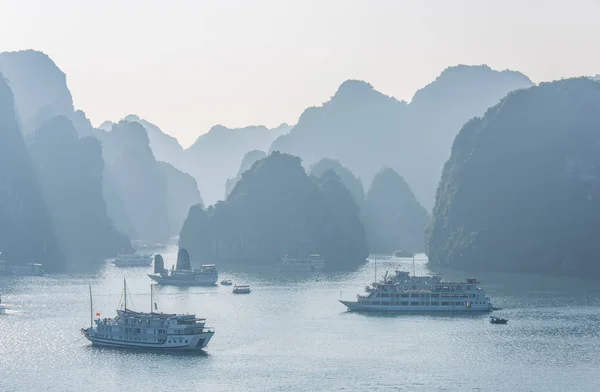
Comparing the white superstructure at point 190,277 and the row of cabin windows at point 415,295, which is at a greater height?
the white superstructure at point 190,277

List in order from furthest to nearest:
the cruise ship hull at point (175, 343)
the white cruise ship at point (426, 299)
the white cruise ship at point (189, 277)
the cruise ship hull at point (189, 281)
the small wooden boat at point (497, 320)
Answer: the white cruise ship at point (189, 277)
the cruise ship hull at point (189, 281)
the white cruise ship at point (426, 299)
the small wooden boat at point (497, 320)
the cruise ship hull at point (175, 343)

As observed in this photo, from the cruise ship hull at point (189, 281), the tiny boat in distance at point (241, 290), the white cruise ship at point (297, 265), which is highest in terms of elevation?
the white cruise ship at point (297, 265)

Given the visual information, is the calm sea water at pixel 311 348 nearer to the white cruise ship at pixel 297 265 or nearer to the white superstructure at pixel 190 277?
the white superstructure at pixel 190 277

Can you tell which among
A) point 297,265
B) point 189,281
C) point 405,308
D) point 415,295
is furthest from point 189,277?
point 415,295

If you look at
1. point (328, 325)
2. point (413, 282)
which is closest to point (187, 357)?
point (328, 325)

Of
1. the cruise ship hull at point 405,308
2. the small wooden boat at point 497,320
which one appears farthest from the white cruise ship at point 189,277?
the small wooden boat at point 497,320

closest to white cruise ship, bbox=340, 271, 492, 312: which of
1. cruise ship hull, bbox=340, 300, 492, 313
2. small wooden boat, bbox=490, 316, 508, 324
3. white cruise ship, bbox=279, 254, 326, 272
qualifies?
cruise ship hull, bbox=340, 300, 492, 313
